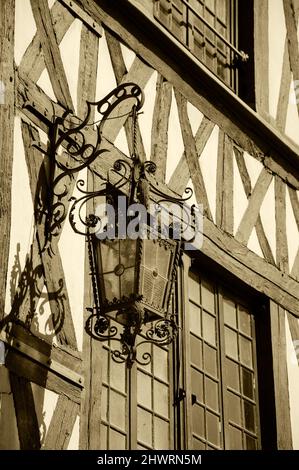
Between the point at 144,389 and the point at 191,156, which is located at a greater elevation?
the point at 191,156

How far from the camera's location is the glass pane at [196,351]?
9672mm

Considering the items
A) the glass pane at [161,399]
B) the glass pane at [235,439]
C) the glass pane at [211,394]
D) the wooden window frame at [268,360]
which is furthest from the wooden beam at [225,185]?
the glass pane at [161,399]

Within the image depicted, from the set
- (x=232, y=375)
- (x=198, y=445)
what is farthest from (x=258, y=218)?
(x=198, y=445)

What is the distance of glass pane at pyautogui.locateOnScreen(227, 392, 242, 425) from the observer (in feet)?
32.4

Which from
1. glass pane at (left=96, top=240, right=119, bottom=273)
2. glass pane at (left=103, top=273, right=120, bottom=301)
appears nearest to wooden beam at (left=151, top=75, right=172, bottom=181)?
glass pane at (left=96, top=240, right=119, bottom=273)

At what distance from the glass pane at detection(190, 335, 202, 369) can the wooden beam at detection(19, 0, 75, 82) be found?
2.00 metres

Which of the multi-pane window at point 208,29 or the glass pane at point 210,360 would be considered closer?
the glass pane at point 210,360

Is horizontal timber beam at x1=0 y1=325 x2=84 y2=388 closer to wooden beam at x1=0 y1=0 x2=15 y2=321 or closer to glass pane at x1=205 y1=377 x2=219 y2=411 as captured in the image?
wooden beam at x1=0 y1=0 x2=15 y2=321

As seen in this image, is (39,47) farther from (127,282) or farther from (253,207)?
(253,207)

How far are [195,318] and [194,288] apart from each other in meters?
0.22

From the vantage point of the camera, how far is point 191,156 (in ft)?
33.5

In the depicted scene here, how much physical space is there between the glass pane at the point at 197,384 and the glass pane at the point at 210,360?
120 millimetres

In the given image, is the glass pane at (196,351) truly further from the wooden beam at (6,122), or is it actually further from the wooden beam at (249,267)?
the wooden beam at (6,122)

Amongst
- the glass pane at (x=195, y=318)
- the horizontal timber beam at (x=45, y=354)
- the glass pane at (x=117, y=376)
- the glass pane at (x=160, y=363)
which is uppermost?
the glass pane at (x=195, y=318)
